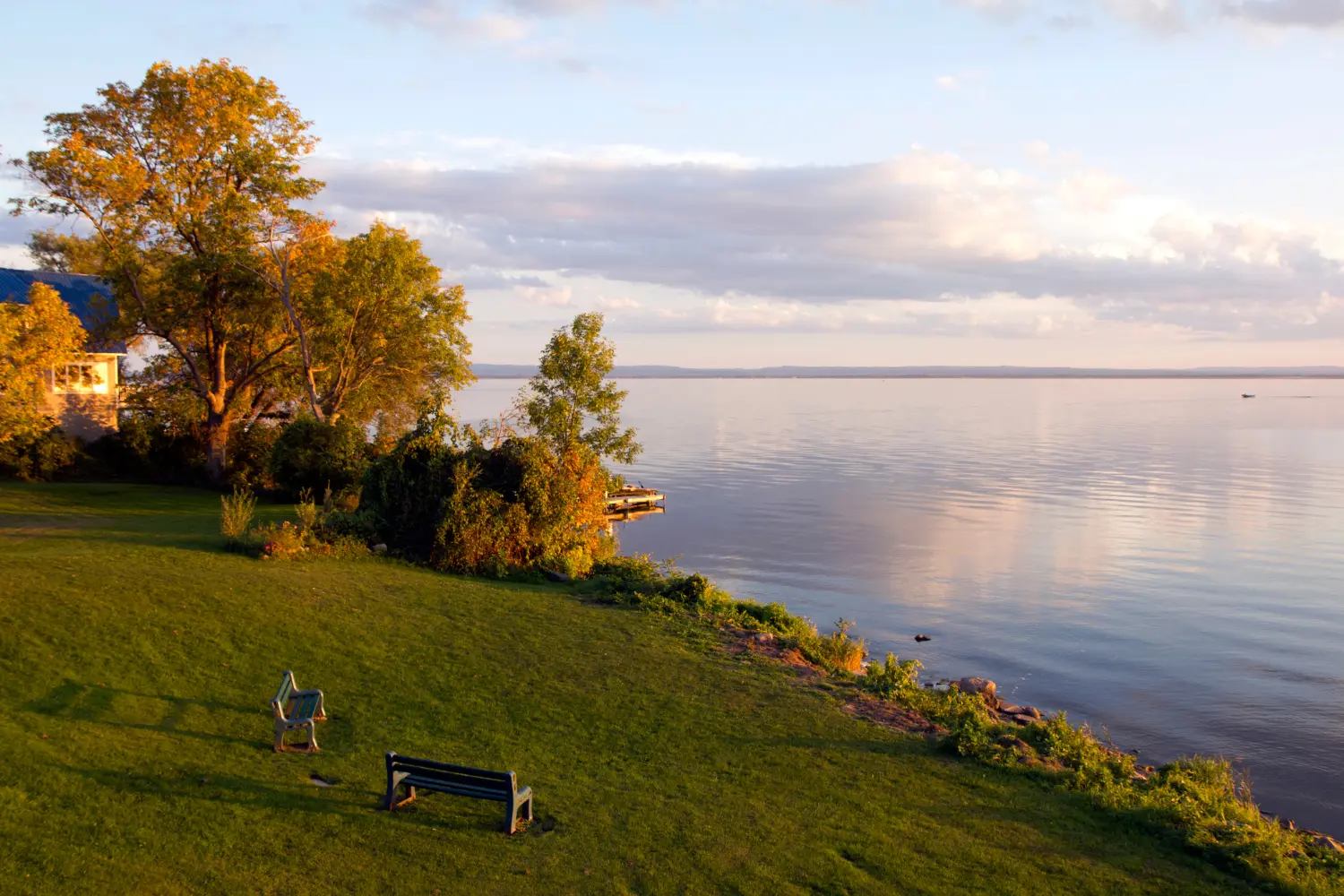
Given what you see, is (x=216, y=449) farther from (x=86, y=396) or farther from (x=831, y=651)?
(x=831, y=651)

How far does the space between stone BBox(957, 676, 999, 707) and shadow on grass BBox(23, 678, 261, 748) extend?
15.8 metres

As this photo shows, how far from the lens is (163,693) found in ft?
48.6

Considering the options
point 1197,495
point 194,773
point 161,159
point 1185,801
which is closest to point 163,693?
point 194,773

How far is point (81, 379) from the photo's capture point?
42469mm

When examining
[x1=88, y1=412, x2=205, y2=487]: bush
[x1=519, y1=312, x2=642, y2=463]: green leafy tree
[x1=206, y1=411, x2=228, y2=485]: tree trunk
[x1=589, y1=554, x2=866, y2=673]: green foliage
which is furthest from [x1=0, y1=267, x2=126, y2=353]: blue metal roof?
[x1=589, y1=554, x2=866, y2=673]: green foliage

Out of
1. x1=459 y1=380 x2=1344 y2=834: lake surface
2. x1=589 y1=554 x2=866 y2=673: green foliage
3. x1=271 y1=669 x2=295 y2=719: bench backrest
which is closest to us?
x1=271 y1=669 x2=295 y2=719: bench backrest

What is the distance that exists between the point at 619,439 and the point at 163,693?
26.9 m

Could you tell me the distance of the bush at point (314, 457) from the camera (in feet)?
120

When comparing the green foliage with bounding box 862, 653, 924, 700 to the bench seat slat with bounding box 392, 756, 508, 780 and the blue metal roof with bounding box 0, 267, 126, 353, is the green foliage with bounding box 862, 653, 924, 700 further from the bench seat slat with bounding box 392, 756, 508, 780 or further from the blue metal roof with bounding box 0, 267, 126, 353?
the blue metal roof with bounding box 0, 267, 126, 353

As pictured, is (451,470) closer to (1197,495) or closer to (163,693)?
(163,693)

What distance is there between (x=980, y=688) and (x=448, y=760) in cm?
1410

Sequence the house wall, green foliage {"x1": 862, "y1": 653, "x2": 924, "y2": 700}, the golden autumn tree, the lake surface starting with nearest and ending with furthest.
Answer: green foliage {"x1": 862, "y1": 653, "x2": 924, "y2": 700}, the lake surface, the golden autumn tree, the house wall

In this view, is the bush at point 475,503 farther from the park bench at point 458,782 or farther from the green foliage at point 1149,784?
the park bench at point 458,782

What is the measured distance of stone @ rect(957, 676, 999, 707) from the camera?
22078 mm
